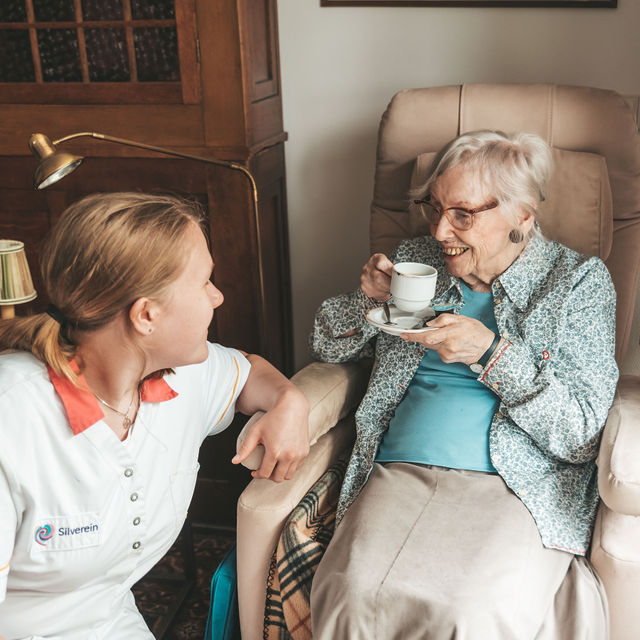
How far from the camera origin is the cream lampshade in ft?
5.73

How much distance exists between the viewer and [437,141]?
1818mm

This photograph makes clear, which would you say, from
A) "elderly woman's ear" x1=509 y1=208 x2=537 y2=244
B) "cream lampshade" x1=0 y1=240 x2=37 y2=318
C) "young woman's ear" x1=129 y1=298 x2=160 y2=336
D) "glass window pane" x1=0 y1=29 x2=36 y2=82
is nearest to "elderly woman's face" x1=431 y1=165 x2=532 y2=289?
"elderly woman's ear" x1=509 y1=208 x2=537 y2=244

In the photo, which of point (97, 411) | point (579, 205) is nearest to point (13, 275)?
point (97, 411)

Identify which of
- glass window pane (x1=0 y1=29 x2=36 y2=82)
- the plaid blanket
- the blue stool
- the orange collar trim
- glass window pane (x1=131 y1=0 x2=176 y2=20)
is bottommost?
the blue stool

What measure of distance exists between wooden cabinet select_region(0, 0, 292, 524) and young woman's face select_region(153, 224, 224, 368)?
724mm

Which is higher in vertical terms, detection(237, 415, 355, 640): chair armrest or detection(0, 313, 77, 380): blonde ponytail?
detection(0, 313, 77, 380): blonde ponytail

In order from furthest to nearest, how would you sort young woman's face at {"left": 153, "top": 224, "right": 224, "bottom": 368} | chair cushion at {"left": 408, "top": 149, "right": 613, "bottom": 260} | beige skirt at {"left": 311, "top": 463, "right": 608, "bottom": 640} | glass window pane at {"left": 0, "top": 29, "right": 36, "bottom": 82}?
glass window pane at {"left": 0, "top": 29, "right": 36, "bottom": 82}, chair cushion at {"left": 408, "top": 149, "right": 613, "bottom": 260}, beige skirt at {"left": 311, "top": 463, "right": 608, "bottom": 640}, young woman's face at {"left": 153, "top": 224, "right": 224, "bottom": 368}

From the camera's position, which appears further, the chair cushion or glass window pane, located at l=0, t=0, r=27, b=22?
glass window pane, located at l=0, t=0, r=27, b=22

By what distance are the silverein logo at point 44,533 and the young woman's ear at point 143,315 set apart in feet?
1.05

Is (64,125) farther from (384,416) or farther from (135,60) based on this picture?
(384,416)

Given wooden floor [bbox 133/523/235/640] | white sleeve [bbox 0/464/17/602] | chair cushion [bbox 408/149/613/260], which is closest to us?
white sleeve [bbox 0/464/17/602]

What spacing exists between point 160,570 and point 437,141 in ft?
4.64

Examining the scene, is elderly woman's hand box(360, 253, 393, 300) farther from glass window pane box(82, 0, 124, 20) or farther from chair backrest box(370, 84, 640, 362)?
glass window pane box(82, 0, 124, 20)

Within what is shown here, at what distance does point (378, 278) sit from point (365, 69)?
0.86 m
